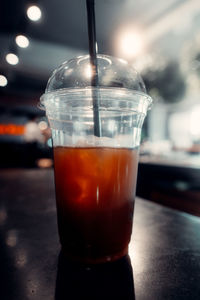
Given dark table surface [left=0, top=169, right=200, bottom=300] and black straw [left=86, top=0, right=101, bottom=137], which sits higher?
black straw [left=86, top=0, right=101, bottom=137]

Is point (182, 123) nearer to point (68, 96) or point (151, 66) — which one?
point (151, 66)

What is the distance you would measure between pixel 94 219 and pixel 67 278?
9 centimetres

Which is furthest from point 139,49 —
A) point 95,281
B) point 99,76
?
point 95,281

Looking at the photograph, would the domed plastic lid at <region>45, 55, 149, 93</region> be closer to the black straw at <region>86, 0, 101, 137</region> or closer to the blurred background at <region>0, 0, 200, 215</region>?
the black straw at <region>86, 0, 101, 137</region>

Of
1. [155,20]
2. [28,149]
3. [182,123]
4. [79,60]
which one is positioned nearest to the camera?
[79,60]

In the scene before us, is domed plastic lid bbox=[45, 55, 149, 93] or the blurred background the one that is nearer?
domed plastic lid bbox=[45, 55, 149, 93]

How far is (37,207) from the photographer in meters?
0.72

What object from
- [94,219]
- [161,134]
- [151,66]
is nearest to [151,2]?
[151,66]

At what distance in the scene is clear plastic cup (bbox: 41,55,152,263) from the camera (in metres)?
0.38

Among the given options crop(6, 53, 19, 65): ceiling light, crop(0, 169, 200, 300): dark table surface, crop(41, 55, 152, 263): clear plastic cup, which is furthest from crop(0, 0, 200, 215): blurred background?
crop(41, 55, 152, 263): clear plastic cup

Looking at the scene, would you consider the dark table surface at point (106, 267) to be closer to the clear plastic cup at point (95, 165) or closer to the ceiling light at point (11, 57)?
A: the clear plastic cup at point (95, 165)

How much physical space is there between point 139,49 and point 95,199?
4965 mm

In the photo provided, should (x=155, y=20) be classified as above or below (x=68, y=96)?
above

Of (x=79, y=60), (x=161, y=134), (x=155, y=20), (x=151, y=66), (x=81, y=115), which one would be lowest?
(x=161, y=134)
